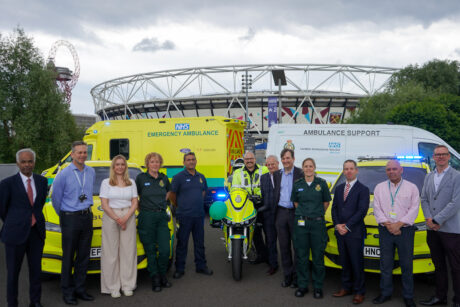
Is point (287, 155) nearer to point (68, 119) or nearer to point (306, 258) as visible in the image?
point (306, 258)

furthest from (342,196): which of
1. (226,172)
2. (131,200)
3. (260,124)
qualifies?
(260,124)

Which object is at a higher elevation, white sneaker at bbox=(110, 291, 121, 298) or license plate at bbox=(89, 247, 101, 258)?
license plate at bbox=(89, 247, 101, 258)

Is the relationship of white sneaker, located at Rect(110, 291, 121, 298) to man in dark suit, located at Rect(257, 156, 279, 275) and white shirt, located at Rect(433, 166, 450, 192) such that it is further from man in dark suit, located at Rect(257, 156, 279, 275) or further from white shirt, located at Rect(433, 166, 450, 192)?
white shirt, located at Rect(433, 166, 450, 192)

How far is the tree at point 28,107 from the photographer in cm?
2447

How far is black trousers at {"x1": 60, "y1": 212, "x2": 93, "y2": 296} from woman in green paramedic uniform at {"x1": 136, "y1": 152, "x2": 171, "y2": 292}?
66 centimetres

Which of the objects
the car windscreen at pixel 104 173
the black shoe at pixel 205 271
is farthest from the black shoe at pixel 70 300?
the car windscreen at pixel 104 173

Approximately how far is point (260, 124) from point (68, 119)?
37.8 m

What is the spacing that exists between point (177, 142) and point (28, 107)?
17700 mm

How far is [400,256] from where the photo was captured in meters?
4.46

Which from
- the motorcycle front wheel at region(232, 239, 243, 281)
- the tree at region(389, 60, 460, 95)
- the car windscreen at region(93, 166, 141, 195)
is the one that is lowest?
the motorcycle front wheel at region(232, 239, 243, 281)

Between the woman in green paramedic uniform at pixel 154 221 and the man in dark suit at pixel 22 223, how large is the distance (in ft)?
3.89

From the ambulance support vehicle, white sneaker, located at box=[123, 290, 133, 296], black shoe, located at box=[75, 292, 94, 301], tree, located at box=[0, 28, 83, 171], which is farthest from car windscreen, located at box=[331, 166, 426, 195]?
tree, located at box=[0, 28, 83, 171]

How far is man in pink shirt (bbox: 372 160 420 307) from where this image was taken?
4.41 m

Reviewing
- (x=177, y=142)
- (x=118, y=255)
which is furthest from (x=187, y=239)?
(x=177, y=142)
